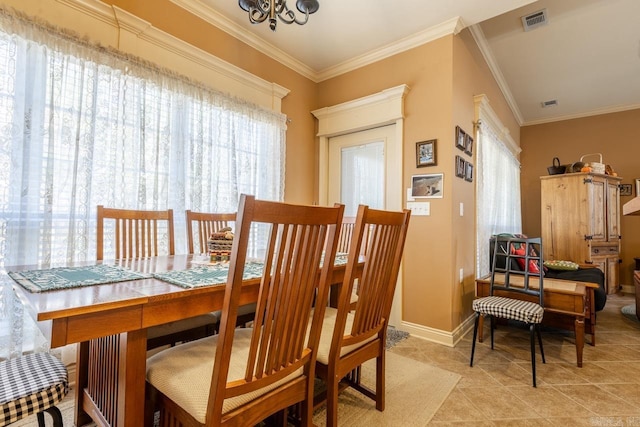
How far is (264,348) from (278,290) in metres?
0.19

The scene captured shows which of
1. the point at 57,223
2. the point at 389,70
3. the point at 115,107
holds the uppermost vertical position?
the point at 389,70

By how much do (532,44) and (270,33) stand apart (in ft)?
9.49

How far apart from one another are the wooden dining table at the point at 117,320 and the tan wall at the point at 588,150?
6.33 meters

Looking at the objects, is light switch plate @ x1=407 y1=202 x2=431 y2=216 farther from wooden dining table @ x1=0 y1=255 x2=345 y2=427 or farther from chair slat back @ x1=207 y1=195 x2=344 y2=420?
wooden dining table @ x1=0 y1=255 x2=345 y2=427

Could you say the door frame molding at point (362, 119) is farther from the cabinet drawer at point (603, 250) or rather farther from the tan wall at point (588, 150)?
the tan wall at point (588, 150)

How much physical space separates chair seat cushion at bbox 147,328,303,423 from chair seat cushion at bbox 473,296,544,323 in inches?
63.7

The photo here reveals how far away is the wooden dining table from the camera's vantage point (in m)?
0.82

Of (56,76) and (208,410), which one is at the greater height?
(56,76)

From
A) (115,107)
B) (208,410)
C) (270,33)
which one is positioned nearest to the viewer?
(208,410)

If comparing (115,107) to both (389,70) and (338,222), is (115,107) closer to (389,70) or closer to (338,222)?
(338,222)

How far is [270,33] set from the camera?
118 inches

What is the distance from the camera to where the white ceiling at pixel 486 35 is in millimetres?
2613

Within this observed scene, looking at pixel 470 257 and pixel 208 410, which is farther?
pixel 470 257

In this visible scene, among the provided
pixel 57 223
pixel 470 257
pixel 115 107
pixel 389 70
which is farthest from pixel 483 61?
pixel 57 223
